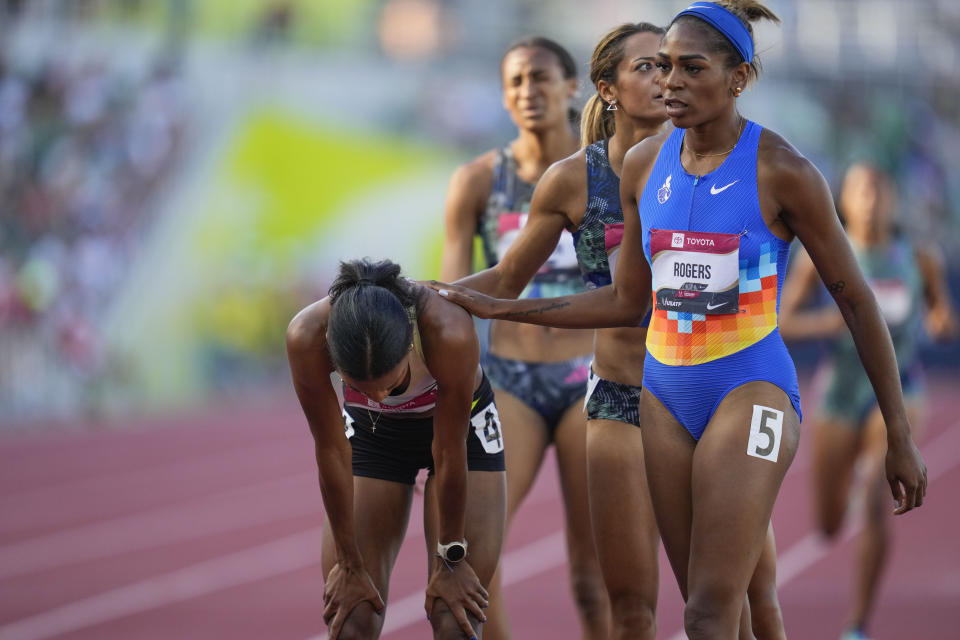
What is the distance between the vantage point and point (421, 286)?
12.5ft

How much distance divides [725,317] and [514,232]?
170 cm

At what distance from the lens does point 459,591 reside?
3.91m

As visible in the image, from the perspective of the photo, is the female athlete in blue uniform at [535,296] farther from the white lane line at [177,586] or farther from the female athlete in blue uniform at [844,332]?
the white lane line at [177,586]

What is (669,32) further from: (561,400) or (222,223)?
(222,223)

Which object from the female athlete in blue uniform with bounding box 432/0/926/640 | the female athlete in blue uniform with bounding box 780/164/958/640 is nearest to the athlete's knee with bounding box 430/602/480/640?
the female athlete in blue uniform with bounding box 432/0/926/640

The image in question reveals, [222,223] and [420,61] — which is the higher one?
[420,61]

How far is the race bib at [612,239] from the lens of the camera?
429cm

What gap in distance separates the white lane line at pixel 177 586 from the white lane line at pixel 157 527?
84 centimetres

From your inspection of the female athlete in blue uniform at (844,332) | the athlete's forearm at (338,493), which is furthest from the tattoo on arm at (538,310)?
the female athlete in blue uniform at (844,332)

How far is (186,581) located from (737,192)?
19.2ft

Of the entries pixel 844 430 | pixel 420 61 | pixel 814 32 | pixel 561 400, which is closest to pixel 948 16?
pixel 814 32

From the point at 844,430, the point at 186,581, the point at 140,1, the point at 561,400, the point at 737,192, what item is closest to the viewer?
the point at 737,192

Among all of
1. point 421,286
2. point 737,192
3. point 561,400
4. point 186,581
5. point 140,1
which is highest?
point 140,1

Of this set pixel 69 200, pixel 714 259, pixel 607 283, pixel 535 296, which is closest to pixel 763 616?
pixel 607 283
